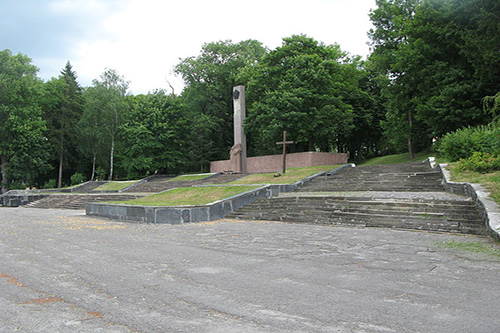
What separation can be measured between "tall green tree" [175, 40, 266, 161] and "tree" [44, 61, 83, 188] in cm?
1502

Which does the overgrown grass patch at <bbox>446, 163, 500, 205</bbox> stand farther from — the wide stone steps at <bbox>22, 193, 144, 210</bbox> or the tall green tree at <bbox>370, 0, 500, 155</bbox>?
the wide stone steps at <bbox>22, 193, 144, 210</bbox>

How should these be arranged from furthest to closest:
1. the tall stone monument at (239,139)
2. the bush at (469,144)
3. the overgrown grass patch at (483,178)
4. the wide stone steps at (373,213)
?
the tall stone monument at (239,139), the bush at (469,144), the overgrown grass patch at (483,178), the wide stone steps at (373,213)

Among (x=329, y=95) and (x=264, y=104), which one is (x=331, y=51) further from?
(x=264, y=104)

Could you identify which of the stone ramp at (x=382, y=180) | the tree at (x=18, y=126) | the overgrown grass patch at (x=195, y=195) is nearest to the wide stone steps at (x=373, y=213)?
the overgrown grass patch at (x=195, y=195)

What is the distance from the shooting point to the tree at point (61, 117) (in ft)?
151

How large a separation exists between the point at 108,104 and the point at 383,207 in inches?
1470

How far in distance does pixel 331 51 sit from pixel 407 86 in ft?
31.6

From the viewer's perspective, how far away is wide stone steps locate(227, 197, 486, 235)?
9.19 m

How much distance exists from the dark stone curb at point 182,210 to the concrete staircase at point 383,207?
1.47 ft

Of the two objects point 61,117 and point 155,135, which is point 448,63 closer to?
point 155,135

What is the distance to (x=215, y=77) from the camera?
1681 inches

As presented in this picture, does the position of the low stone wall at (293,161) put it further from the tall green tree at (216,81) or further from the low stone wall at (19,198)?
the low stone wall at (19,198)

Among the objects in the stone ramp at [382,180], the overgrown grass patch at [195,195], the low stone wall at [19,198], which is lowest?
the low stone wall at [19,198]

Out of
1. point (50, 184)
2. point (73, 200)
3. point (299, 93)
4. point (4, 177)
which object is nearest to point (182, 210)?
point (73, 200)
